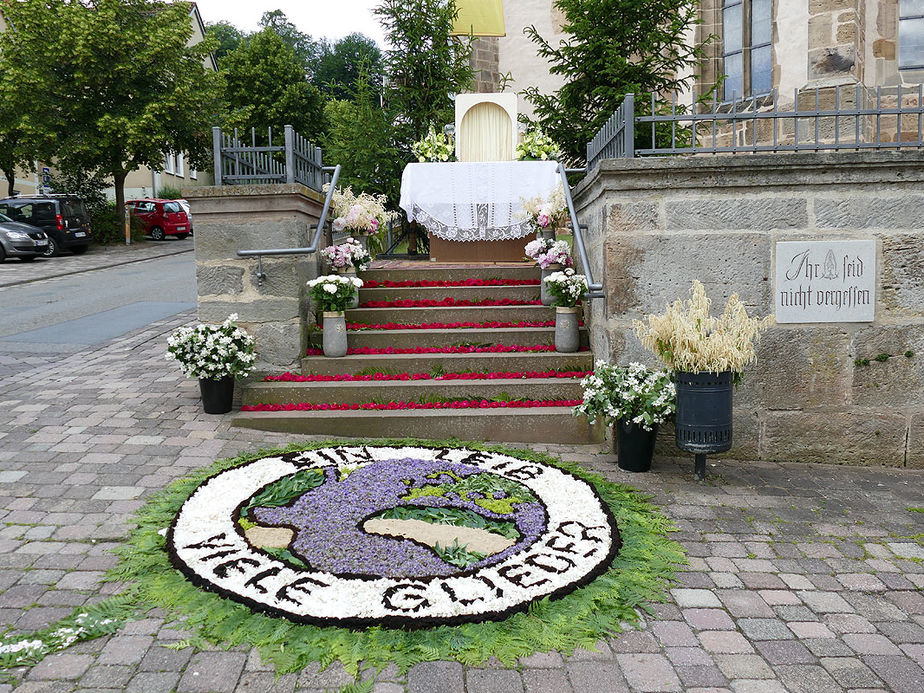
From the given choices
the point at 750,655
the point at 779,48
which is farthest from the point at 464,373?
the point at 779,48

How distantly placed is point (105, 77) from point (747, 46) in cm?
1788

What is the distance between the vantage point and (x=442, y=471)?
4.96 meters

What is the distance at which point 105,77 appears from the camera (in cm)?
2228

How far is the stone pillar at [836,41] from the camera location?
11.1 metres

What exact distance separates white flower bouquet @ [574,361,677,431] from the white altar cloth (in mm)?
3481

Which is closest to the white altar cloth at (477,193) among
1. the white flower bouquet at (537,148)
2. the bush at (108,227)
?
the white flower bouquet at (537,148)

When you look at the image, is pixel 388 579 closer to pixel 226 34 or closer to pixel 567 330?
pixel 567 330

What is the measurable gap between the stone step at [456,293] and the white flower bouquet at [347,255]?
0.26 meters

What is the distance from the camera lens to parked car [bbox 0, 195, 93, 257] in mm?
20875

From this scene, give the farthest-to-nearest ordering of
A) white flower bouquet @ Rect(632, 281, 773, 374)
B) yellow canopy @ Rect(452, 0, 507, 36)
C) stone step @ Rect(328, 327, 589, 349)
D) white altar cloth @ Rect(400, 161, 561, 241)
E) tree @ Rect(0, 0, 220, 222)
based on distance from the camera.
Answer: tree @ Rect(0, 0, 220, 222) → yellow canopy @ Rect(452, 0, 507, 36) → white altar cloth @ Rect(400, 161, 561, 241) → stone step @ Rect(328, 327, 589, 349) → white flower bouquet @ Rect(632, 281, 773, 374)

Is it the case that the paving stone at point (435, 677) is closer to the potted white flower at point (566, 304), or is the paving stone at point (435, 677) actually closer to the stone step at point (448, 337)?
the potted white flower at point (566, 304)

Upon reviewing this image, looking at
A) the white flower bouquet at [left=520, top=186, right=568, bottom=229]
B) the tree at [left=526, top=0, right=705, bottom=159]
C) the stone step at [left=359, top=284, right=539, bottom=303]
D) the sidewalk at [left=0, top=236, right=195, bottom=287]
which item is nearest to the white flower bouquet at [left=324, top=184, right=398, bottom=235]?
the stone step at [left=359, top=284, right=539, bottom=303]

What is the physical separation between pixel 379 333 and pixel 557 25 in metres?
12.7

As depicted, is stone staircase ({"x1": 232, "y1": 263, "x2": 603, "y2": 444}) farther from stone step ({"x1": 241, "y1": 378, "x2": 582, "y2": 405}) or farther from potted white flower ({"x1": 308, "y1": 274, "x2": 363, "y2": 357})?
potted white flower ({"x1": 308, "y1": 274, "x2": 363, "y2": 357})
